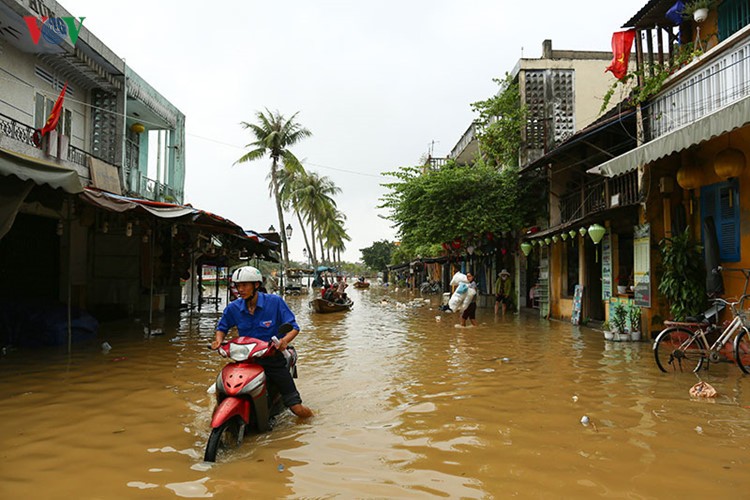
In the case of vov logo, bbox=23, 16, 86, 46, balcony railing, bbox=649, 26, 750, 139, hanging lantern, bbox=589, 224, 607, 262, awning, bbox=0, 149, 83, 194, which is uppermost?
vov logo, bbox=23, 16, 86, 46

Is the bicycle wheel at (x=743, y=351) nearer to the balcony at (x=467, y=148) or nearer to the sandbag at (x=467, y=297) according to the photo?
the sandbag at (x=467, y=297)

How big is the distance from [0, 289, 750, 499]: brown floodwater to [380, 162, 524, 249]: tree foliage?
30.5 feet

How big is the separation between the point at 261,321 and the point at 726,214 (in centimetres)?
896

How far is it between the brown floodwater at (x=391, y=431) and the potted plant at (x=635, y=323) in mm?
1950

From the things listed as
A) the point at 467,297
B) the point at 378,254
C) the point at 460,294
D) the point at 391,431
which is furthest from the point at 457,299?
Result: the point at 378,254

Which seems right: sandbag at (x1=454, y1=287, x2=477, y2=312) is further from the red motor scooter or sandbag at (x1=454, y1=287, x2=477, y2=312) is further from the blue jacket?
the red motor scooter

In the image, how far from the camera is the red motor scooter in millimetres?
4031

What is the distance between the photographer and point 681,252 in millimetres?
9695

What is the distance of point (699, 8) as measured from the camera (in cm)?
962

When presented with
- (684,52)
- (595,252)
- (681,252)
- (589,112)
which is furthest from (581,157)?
(681,252)

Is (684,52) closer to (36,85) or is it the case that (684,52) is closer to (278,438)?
(278,438)

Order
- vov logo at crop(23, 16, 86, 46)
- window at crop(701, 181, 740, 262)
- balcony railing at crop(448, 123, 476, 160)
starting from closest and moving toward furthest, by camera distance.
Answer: window at crop(701, 181, 740, 262) < vov logo at crop(23, 16, 86, 46) < balcony railing at crop(448, 123, 476, 160)

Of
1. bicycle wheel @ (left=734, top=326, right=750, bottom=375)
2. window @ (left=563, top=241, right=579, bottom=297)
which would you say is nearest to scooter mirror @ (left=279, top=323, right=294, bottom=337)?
bicycle wheel @ (left=734, top=326, right=750, bottom=375)

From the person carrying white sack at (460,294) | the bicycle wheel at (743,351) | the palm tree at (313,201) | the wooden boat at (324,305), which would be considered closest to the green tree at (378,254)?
the palm tree at (313,201)
